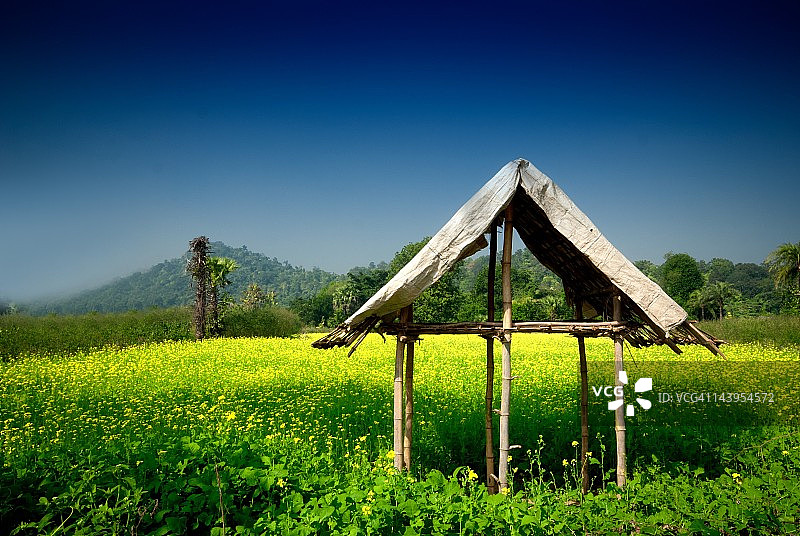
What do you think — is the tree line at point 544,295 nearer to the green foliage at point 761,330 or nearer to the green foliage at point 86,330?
the green foliage at point 86,330

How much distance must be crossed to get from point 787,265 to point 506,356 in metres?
38.4

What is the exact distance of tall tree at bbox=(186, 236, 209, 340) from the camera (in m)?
23.5

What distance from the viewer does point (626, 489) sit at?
15.6ft

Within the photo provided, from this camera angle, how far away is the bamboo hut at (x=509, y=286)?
4.78 metres

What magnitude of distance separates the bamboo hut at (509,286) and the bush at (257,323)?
22.2 m

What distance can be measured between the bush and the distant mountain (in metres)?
70.0

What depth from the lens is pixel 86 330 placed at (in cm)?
1975

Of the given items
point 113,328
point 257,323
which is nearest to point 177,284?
point 257,323

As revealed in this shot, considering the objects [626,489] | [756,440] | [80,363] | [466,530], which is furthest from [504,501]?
[80,363]

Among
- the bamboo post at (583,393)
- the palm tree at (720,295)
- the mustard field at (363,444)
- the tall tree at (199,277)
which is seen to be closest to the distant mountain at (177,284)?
the palm tree at (720,295)

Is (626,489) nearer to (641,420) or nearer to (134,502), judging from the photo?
(134,502)

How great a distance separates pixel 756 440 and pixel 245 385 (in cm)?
881

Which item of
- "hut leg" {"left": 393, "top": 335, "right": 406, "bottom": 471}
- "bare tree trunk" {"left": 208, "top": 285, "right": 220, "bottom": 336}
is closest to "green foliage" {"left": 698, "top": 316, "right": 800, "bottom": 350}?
"hut leg" {"left": 393, "top": 335, "right": 406, "bottom": 471}

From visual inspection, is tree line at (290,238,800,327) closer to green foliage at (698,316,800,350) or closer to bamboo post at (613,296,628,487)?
green foliage at (698,316,800,350)
